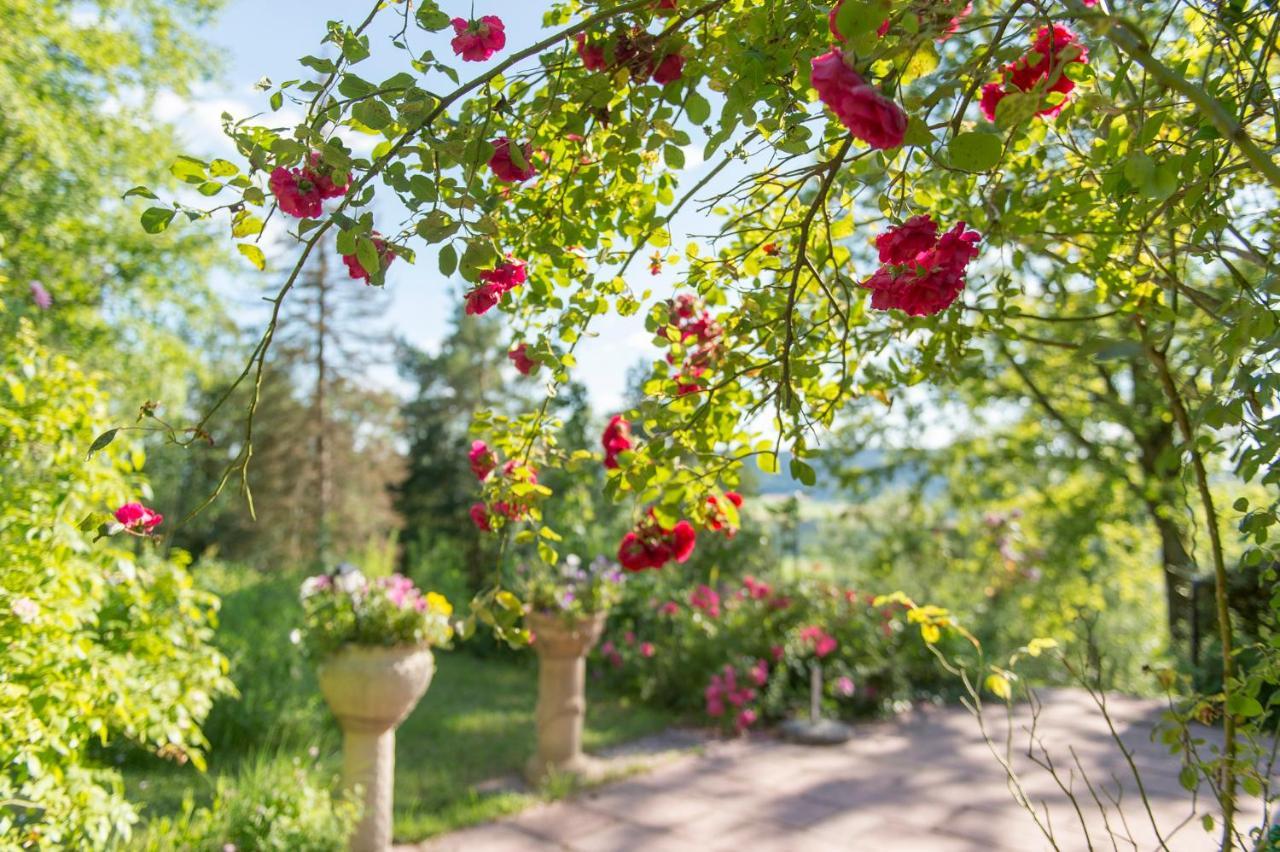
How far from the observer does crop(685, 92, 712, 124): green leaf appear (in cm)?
121

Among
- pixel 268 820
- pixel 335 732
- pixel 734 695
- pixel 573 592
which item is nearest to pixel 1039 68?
pixel 268 820

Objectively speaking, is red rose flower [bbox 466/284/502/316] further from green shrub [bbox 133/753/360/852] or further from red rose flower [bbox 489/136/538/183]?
green shrub [bbox 133/753/360/852]

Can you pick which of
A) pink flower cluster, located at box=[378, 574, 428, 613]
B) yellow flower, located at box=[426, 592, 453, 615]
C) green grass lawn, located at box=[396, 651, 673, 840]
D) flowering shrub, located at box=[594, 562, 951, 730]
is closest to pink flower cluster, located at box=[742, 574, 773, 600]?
flowering shrub, located at box=[594, 562, 951, 730]

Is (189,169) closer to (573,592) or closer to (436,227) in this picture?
(436,227)

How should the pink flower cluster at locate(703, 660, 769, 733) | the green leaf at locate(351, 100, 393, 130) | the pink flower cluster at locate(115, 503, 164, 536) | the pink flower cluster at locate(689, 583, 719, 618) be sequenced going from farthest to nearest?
the pink flower cluster at locate(689, 583, 719, 618) < the pink flower cluster at locate(703, 660, 769, 733) < the pink flower cluster at locate(115, 503, 164, 536) < the green leaf at locate(351, 100, 393, 130)

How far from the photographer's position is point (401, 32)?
1.21m

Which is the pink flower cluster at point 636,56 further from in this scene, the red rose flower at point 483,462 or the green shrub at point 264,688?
the green shrub at point 264,688

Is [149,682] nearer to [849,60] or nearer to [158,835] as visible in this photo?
[158,835]

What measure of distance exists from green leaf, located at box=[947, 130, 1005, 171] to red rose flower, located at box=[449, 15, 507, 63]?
71cm

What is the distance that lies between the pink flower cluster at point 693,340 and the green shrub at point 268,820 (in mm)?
2030

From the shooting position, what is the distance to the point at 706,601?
557 cm

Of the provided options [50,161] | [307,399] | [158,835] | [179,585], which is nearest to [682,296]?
[179,585]

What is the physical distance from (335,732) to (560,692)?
4.57 feet

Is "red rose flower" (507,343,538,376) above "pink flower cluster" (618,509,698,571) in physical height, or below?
above
